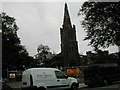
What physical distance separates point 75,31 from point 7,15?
37.6 m

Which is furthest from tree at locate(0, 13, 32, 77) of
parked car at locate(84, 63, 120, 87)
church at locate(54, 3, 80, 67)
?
church at locate(54, 3, 80, 67)

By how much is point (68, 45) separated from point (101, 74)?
55.0m

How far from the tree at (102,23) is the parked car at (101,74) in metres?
11.3

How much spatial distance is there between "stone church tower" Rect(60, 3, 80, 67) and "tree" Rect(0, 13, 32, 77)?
30.4 metres

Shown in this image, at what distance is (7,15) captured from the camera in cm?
4206

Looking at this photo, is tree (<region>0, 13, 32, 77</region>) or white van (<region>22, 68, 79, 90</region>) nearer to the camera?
white van (<region>22, 68, 79, 90</region>)

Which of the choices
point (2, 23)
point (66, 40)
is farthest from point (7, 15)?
point (66, 40)

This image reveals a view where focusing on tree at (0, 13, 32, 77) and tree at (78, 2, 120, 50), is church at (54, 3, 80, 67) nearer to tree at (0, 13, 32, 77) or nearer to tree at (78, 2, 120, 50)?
tree at (0, 13, 32, 77)

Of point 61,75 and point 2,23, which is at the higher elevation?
point 2,23

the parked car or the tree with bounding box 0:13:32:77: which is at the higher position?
the tree with bounding box 0:13:32:77

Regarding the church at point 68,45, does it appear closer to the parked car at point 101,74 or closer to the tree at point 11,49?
the tree at point 11,49

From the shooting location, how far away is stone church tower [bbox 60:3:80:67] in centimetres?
7250

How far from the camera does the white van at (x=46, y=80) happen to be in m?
14.2

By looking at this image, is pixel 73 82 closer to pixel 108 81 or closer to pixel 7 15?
pixel 108 81
